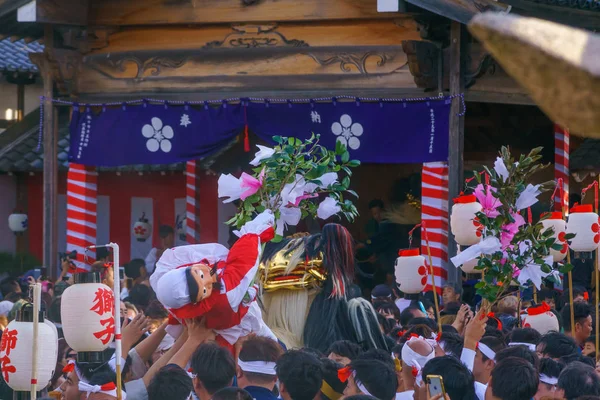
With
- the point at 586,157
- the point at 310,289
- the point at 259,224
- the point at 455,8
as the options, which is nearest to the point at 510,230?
the point at 310,289

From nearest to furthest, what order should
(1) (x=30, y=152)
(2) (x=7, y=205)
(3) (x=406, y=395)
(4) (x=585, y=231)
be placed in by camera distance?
(3) (x=406, y=395) < (4) (x=585, y=231) < (1) (x=30, y=152) < (2) (x=7, y=205)

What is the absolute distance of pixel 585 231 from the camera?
8.34 metres

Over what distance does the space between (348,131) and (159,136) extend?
2.69 m

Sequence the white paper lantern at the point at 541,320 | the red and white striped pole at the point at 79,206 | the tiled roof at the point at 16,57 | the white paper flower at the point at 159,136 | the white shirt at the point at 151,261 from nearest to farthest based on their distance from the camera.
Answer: the white paper lantern at the point at 541,320
the white paper flower at the point at 159,136
the red and white striped pole at the point at 79,206
the white shirt at the point at 151,261
the tiled roof at the point at 16,57

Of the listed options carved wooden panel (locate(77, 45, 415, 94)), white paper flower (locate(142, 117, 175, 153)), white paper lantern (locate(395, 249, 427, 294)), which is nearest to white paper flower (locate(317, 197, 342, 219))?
white paper lantern (locate(395, 249, 427, 294))

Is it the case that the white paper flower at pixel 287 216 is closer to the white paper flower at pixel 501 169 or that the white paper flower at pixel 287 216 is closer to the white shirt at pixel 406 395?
the white paper flower at pixel 501 169

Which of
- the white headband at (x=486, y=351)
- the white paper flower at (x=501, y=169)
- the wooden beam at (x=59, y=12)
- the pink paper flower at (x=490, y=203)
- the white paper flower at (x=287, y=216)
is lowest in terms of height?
the white headband at (x=486, y=351)

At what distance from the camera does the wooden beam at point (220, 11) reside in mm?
12930

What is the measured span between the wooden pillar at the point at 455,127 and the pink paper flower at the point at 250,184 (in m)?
5.53

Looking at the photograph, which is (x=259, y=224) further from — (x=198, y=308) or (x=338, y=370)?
(x=338, y=370)

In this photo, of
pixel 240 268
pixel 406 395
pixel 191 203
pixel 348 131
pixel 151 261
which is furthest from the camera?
pixel 191 203

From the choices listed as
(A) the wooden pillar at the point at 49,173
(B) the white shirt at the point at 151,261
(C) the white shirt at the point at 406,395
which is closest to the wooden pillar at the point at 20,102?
(B) the white shirt at the point at 151,261

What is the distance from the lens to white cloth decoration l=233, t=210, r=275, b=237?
5.99 meters

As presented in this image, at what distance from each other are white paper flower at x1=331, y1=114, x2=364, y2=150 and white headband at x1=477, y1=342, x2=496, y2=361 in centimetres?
697
